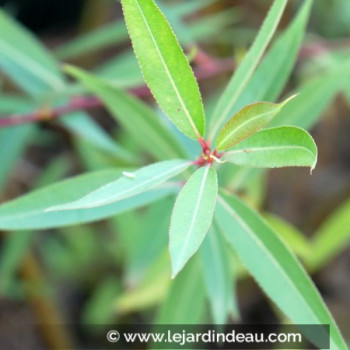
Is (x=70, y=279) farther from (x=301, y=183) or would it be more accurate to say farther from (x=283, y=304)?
(x=283, y=304)

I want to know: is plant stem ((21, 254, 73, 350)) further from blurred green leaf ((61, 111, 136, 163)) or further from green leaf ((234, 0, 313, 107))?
green leaf ((234, 0, 313, 107))

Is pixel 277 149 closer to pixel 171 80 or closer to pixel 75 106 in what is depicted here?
pixel 171 80

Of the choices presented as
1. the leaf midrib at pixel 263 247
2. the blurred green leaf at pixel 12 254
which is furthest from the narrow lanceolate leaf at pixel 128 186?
the blurred green leaf at pixel 12 254

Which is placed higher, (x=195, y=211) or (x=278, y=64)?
(x=278, y=64)

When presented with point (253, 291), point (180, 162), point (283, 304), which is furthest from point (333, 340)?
point (253, 291)

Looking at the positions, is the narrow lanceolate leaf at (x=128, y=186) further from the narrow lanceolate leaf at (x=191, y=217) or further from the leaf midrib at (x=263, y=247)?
the leaf midrib at (x=263, y=247)

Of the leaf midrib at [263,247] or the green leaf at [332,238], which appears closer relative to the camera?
the leaf midrib at [263,247]

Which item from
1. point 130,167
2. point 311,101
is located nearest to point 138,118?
point 130,167
